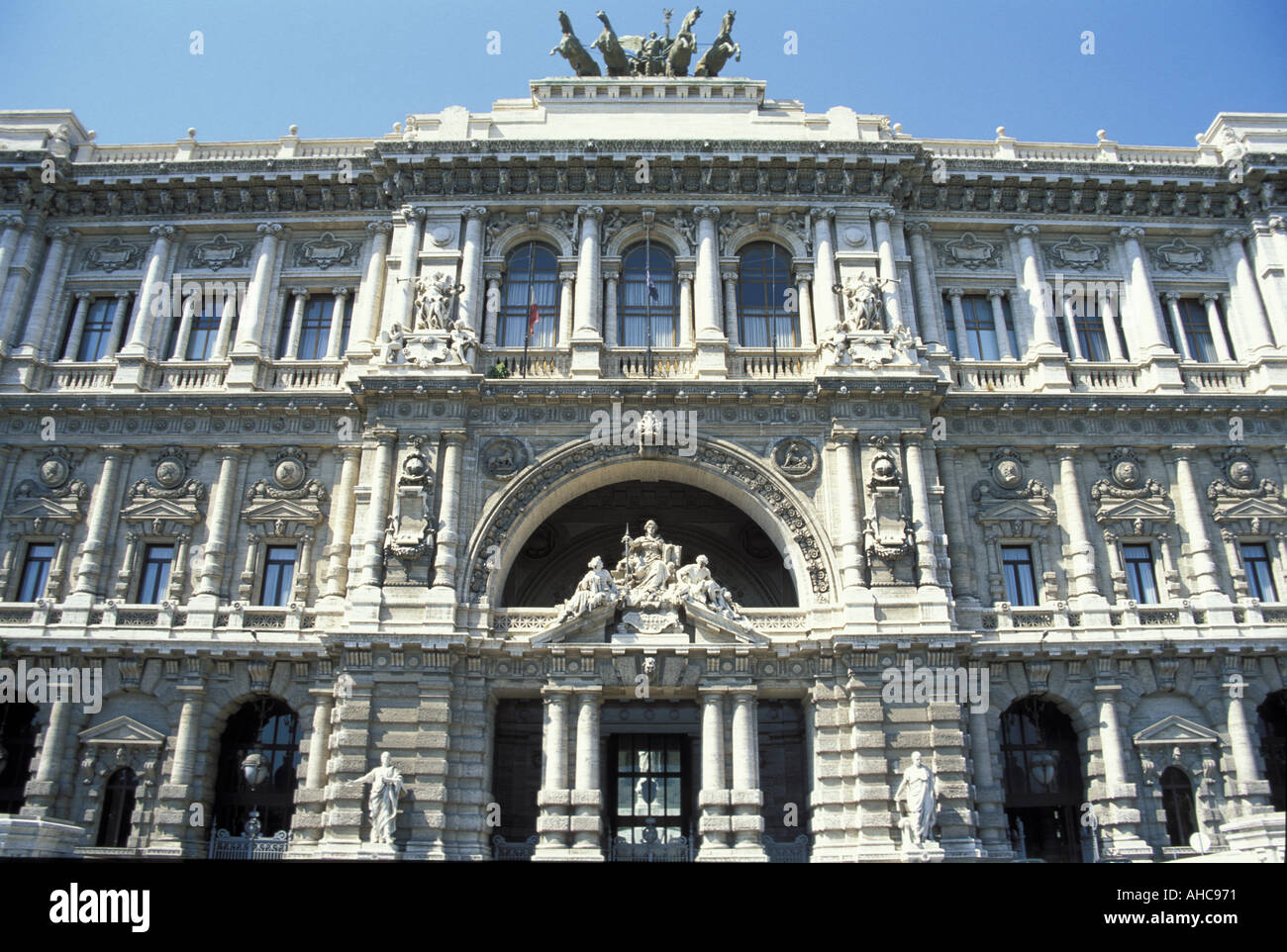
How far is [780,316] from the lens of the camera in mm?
28469

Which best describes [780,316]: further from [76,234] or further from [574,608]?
[76,234]

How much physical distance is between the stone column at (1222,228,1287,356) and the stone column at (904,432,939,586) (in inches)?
450

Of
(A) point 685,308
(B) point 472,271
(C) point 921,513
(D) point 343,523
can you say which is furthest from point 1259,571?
(D) point 343,523

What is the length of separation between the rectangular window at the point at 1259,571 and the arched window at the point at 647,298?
54.6 ft

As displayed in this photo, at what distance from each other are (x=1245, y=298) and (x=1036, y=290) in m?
6.48

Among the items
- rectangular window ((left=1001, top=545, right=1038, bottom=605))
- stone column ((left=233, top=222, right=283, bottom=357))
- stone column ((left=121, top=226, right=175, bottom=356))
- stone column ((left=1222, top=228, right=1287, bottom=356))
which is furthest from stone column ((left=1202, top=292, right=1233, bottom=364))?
stone column ((left=121, top=226, right=175, bottom=356))

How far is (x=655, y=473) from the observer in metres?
26.5

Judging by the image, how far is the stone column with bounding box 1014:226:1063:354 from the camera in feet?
91.3

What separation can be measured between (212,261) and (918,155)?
71.1ft

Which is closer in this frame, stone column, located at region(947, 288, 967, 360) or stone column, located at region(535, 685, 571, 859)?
stone column, located at region(535, 685, 571, 859)

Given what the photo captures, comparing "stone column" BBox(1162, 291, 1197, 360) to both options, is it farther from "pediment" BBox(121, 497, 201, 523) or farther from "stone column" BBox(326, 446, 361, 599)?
"pediment" BBox(121, 497, 201, 523)

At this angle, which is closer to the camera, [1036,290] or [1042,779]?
[1042,779]

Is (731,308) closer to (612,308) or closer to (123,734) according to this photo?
(612,308)

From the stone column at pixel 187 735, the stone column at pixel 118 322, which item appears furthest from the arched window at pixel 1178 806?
the stone column at pixel 118 322
